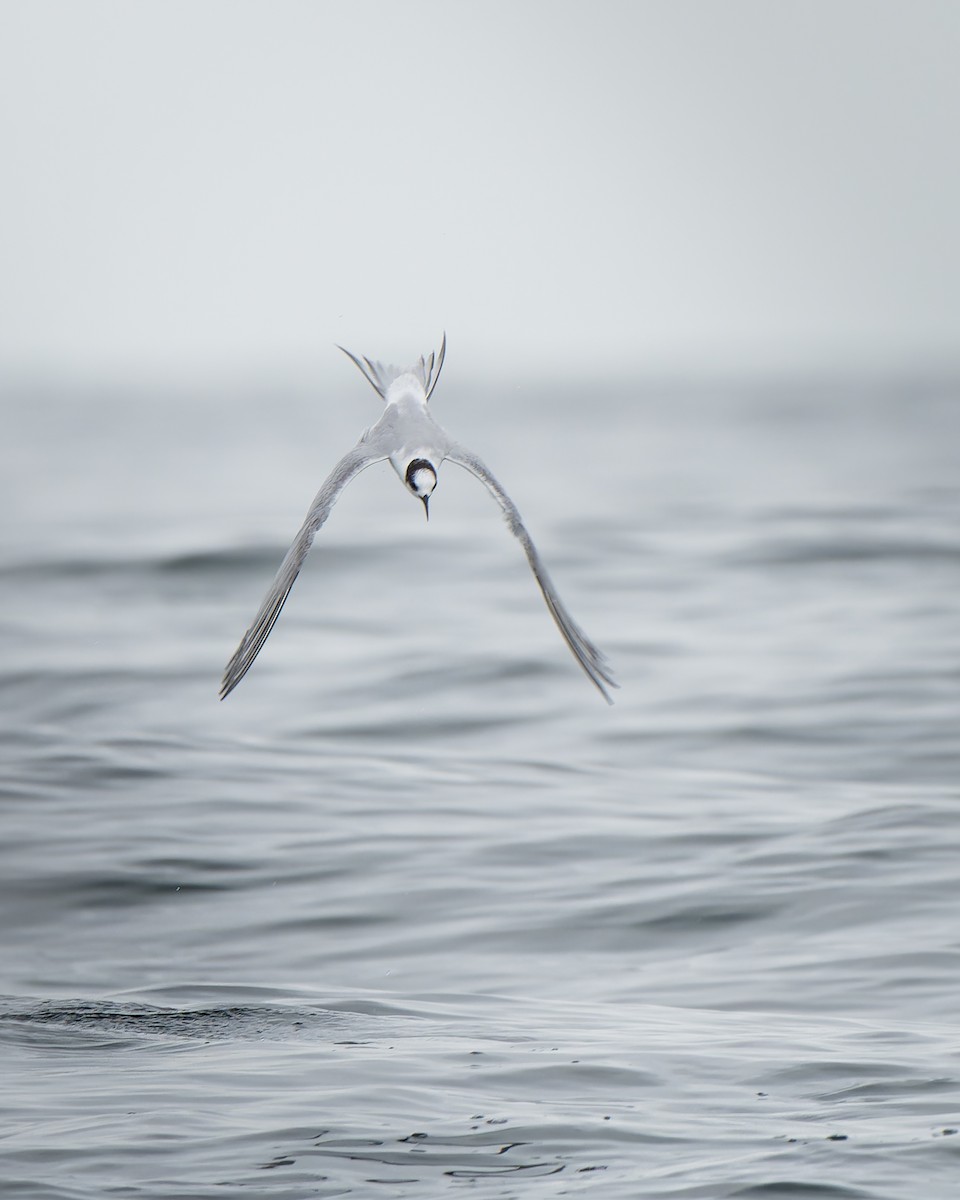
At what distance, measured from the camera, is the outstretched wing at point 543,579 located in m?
8.05

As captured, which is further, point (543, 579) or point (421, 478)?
point (543, 579)

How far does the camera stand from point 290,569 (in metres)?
7.93

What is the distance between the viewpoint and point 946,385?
89.4m

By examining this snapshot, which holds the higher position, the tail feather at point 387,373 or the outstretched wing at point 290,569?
the tail feather at point 387,373

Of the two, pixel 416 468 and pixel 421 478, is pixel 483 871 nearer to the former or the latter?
pixel 416 468

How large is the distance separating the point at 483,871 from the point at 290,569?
5489 mm

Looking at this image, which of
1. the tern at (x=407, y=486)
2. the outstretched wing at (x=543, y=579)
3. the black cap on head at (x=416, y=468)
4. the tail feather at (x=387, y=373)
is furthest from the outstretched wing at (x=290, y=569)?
the tail feather at (x=387, y=373)

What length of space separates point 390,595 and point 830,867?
12606mm

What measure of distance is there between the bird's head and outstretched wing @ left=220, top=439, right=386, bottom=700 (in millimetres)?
261

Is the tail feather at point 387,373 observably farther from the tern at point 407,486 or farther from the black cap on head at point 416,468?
the black cap on head at point 416,468

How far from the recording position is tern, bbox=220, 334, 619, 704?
25.6 ft

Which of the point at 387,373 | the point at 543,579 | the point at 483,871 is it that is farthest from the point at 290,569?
the point at 483,871

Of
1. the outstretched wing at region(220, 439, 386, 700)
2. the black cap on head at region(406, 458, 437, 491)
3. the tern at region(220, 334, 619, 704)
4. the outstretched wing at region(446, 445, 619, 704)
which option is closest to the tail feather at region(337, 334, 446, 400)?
the tern at region(220, 334, 619, 704)

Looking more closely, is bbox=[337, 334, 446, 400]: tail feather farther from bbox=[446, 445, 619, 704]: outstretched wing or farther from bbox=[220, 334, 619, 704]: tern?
bbox=[446, 445, 619, 704]: outstretched wing
